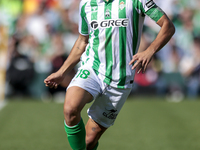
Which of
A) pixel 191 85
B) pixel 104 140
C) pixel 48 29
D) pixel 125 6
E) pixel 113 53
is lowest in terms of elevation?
pixel 191 85

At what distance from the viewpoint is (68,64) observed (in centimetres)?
404

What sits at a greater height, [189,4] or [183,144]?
[183,144]

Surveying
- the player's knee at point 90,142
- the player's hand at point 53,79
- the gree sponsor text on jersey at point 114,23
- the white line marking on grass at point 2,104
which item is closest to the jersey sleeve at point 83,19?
the gree sponsor text on jersey at point 114,23

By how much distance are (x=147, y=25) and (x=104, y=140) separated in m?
6.91

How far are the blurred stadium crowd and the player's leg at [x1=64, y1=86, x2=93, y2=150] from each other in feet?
21.8

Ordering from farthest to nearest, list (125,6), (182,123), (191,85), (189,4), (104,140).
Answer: (189,4)
(191,85)
(182,123)
(104,140)
(125,6)

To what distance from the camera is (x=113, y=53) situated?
12.4 ft

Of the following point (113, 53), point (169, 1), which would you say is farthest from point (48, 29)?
point (113, 53)

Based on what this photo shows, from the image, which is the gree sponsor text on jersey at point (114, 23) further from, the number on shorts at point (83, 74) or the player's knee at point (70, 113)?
the player's knee at point (70, 113)

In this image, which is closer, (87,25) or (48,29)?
(87,25)

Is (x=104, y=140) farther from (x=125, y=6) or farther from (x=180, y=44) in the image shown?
(x=180, y=44)

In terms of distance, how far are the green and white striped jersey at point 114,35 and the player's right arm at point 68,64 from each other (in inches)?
8.9

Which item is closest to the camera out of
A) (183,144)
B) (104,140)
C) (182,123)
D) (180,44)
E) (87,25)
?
(87,25)

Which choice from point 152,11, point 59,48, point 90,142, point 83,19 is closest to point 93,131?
point 90,142
